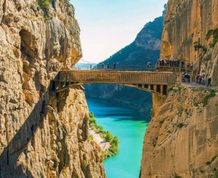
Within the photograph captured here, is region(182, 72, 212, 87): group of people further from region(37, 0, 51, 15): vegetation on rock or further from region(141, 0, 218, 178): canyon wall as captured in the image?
region(37, 0, 51, 15): vegetation on rock

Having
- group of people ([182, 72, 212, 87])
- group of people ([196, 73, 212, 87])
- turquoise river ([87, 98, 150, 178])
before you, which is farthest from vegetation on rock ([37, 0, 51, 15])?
turquoise river ([87, 98, 150, 178])

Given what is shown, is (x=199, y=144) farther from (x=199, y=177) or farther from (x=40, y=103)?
(x=40, y=103)

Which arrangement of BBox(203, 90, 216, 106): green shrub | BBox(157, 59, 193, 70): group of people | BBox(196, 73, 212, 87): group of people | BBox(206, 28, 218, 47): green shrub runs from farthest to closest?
BBox(157, 59, 193, 70): group of people, BBox(206, 28, 218, 47): green shrub, BBox(196, 73, 212, 87): group of people, BBox(203, 90, 216, 106): green shrub

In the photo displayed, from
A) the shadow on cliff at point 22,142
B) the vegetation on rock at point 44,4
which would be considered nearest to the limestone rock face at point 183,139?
the shadow on cliff at point 22,142

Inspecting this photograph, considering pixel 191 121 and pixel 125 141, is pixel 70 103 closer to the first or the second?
pixel 191 121

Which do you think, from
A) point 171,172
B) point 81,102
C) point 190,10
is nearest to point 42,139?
point 81,102

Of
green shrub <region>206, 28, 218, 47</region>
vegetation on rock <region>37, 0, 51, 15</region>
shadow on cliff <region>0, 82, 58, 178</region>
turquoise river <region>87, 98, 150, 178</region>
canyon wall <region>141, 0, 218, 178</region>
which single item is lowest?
Result: turquoise river <region>87, 98, 150, 178</region>
